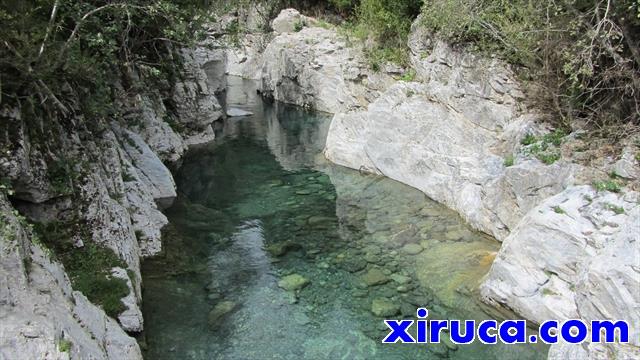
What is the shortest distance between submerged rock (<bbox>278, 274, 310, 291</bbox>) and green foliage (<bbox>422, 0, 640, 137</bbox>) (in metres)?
7.43

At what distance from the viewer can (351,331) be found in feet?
31.7

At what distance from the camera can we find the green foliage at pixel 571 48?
10422 millimetres

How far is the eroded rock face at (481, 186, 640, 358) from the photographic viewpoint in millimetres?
7691

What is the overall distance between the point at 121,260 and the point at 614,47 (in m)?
11.6

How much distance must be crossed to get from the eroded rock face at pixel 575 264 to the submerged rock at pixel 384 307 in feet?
6.47

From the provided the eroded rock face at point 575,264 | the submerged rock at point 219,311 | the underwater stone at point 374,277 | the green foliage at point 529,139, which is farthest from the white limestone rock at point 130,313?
the green foliage at point 529,139

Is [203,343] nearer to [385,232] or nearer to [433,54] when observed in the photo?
[385,232]

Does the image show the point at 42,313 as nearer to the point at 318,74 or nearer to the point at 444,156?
the point at 444,156

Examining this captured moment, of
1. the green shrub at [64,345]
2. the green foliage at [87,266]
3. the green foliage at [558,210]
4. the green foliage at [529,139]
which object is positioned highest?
the green foliage at [529,139]

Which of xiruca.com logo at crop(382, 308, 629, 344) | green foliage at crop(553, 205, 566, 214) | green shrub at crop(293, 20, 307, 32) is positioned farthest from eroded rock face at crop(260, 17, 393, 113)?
xiruca.com logo at crop(382, 308, 629, 344)

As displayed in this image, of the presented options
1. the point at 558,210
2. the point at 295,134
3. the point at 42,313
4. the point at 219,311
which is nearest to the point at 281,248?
the point at 219,311

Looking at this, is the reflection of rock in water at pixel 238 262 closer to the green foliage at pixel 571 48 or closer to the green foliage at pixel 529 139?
the green foliage at pixel 529 139

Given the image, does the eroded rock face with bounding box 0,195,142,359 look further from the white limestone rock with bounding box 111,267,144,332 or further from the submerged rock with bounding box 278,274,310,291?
the submerged rock with bounding box 278,274,310,291

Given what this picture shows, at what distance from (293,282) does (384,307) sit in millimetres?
2255
